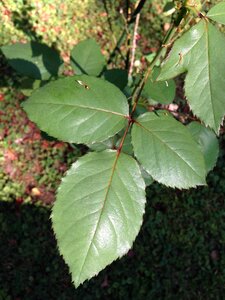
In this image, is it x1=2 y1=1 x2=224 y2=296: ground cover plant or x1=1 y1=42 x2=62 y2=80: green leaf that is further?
x1=1 y1=42 x2=62 y2=80: green leaf

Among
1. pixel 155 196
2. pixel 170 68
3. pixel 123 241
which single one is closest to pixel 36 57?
pixel 170 68

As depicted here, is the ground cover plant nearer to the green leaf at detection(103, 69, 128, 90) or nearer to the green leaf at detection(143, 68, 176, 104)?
the green leaf at detection(143, 68, 176, 104)

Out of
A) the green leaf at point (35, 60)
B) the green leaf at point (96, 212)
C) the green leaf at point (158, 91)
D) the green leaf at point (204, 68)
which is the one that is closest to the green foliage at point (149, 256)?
the green leaf at point (35, 60)

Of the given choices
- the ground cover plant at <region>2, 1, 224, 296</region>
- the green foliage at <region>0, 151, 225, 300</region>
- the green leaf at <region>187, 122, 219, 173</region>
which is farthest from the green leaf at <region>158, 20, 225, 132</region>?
the green foliage at <region>0, 151, 225, 300</region>

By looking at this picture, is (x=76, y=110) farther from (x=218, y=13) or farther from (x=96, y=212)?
(x=218, y=13)

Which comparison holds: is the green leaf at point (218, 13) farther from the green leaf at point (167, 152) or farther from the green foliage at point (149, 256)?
the green foliage at point (149, 256)

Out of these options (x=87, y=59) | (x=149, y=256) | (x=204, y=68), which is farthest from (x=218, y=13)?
(x=149, y=256)
